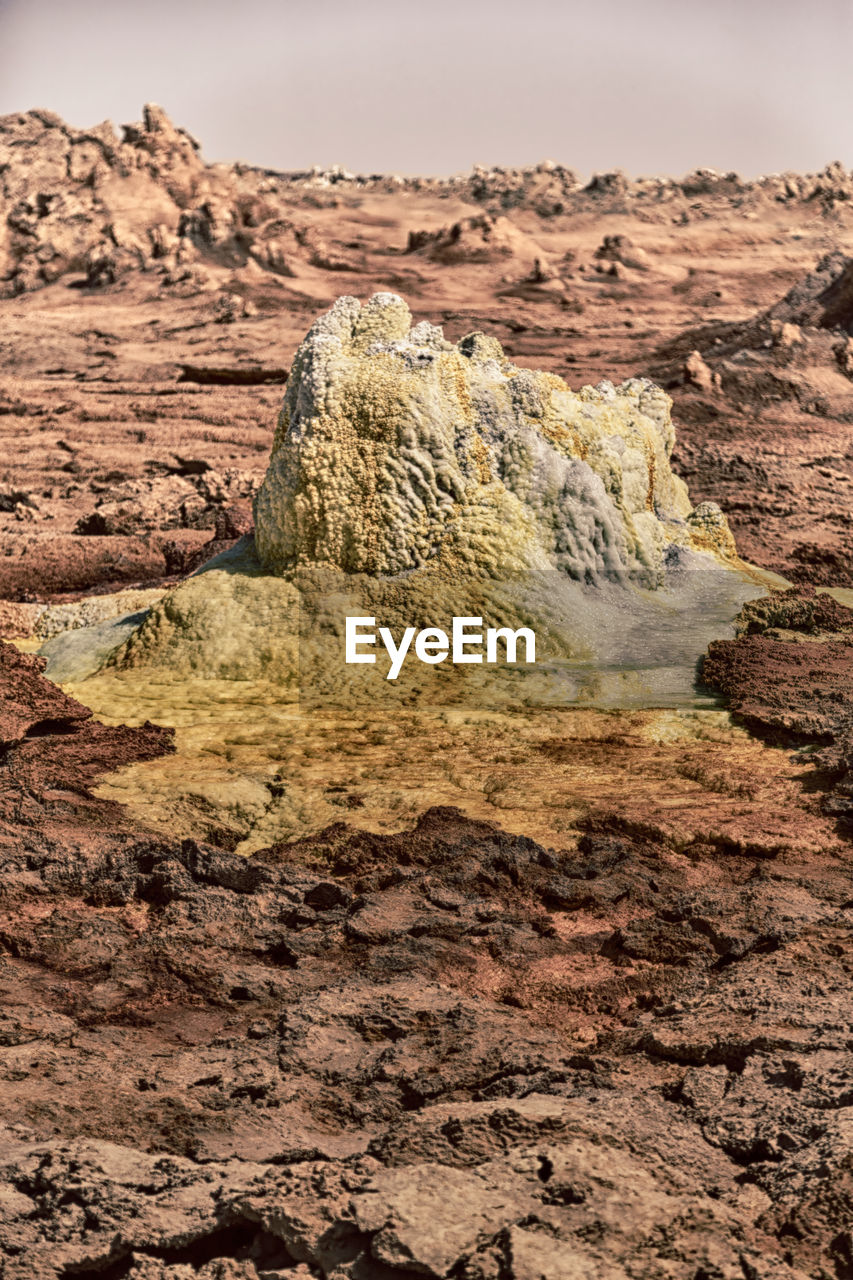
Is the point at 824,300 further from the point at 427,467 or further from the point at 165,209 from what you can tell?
the point at 165,209

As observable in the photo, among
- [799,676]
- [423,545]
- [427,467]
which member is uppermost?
[427,467]

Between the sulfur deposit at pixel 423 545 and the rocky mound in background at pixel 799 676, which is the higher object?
the sulfur deposit at pixel 423 545

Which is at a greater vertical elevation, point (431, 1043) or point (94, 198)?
point (94, 198)

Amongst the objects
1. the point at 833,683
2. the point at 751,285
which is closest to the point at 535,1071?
the point at 833,683

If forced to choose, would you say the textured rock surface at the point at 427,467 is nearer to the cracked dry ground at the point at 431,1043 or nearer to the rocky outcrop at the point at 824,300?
the cracked dry ground at the point at 431,1043

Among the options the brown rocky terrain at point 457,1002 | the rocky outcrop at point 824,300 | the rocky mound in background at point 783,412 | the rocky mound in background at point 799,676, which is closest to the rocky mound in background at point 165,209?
the rocky outcrop at point 824,300

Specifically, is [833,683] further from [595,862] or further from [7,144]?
[7,144]

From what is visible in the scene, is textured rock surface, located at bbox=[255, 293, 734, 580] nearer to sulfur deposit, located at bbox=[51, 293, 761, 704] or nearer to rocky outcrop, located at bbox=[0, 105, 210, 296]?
sulfur deposit, located at bbox=[51, 293, 761, 704]

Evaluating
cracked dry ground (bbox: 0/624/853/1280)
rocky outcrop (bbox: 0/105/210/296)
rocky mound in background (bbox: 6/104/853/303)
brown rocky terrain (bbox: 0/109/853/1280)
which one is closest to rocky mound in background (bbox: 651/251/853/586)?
brown rocky terrain (bbox: 0/109/853/1280)

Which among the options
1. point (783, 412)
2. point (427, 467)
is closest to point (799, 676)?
point (427, 467)
